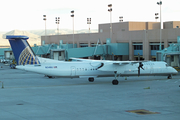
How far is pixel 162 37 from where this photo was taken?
7125 centimetres

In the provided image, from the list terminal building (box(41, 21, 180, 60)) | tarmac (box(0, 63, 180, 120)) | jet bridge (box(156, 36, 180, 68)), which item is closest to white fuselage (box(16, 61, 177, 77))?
tarmac (box(0, 63, 180, 120))

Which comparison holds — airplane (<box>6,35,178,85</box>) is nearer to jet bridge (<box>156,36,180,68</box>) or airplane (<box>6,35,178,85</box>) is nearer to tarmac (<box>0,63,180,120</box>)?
tarmac (<box>0,63,180,120</box>)

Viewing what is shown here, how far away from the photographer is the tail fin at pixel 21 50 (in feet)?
138

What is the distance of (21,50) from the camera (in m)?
42.7

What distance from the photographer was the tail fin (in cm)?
4209

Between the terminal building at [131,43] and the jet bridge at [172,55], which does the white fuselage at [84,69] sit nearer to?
the jet bridge at [172,55]

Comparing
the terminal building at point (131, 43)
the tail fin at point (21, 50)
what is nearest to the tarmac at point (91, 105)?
the tail fin at point (21, 50)

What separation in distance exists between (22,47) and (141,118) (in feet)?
85.5

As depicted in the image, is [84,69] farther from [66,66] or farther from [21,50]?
[21,50]

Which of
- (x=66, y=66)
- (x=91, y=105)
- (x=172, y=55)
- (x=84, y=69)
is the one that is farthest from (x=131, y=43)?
(x=91, y=105)

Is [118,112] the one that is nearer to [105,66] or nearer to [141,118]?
[141,118]

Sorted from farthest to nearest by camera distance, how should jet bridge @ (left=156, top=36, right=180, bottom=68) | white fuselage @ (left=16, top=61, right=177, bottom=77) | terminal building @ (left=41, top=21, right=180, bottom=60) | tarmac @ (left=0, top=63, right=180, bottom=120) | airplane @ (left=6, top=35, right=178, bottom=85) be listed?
terminal building @ (left=41, top=21, right=180, bottom=60)
jet bridge @ (left=156, top=36, right=180, bottom=68)
white fuselage @ (left=16, top=61, right=177, bottom=77)
airplane @ (left=6, top=35, right=178, bottom=85)
tarmac @ (left=0, top=63, right=180, bottom=120)

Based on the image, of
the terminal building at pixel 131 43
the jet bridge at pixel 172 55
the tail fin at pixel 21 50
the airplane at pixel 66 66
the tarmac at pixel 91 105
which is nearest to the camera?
the tarmac at pixel 91 105

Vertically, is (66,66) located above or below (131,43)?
below
